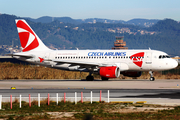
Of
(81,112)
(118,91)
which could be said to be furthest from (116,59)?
(81,112)

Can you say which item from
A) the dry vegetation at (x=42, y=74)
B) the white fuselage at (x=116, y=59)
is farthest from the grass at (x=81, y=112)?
the dry vegetation at (x=42, y=74)

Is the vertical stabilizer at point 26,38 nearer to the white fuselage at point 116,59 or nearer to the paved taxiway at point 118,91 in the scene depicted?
the white fuselage at point 116,59

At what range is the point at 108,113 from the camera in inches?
717

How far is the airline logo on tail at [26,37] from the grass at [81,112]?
29.4 metres

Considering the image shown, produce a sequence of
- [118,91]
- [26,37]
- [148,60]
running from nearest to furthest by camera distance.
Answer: [118,91], [148,60], [26,37]

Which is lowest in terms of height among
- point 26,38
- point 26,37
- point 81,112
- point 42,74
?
point 81,112

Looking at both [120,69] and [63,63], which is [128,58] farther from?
[63,63]

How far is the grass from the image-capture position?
17141 millimetres

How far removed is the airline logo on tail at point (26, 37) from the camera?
5112 cm

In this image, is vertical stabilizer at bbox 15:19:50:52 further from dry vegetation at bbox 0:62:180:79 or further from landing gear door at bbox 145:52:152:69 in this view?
landing gear door at bbox 145:52:152:69

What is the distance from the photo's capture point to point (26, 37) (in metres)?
51.0

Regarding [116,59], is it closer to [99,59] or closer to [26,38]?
[99,59]

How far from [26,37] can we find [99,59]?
1166 cm

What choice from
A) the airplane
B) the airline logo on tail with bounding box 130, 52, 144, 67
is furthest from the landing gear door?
the airline logo on tail with bounding box 130, 52, 144, 67
